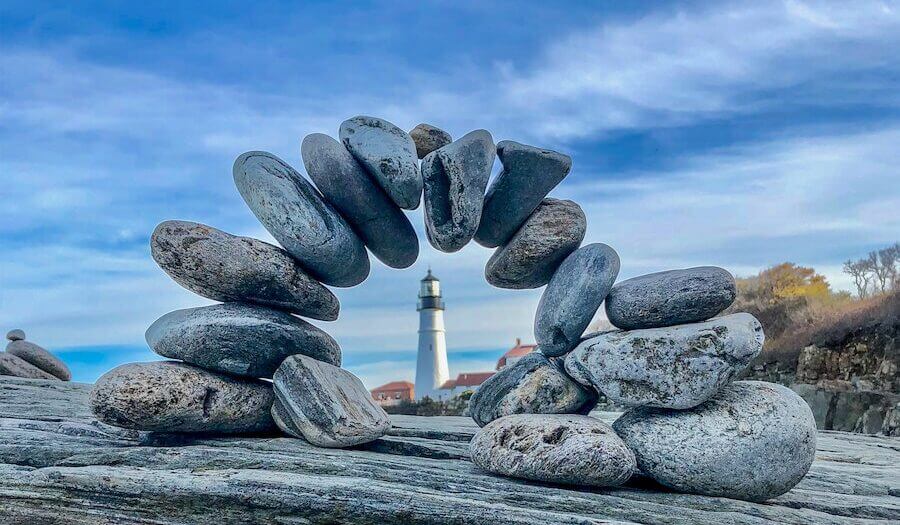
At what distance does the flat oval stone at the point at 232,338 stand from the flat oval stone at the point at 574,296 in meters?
2.67

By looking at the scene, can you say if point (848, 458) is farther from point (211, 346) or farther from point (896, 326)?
point (896, 326)

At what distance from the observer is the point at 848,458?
11.4 metres

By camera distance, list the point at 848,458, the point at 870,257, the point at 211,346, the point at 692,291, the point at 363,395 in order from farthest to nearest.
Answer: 1. the point at 870,257
2. the point at 848,458
3. the point at 363,395
4. the point at 211,346
5. the point at 692,291

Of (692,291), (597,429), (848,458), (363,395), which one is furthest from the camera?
(848,458)

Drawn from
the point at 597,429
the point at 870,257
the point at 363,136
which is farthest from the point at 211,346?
the point at 870,257

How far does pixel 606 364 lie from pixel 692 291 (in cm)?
112

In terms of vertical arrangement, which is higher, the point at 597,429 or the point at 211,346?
the point at 211,346

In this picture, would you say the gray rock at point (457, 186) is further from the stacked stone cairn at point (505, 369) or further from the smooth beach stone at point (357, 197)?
the smooth beach stone at point (357, 197)

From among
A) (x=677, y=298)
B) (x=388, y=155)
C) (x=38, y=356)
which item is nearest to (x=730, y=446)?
(x=677, y=298)

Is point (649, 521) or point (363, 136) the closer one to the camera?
point (649, 521)

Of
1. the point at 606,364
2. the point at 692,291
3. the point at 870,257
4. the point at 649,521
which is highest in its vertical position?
the point at 870,257

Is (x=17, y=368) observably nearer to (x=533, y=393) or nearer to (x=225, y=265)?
(x=225, y=265)

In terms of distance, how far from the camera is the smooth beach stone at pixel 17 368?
17855mm

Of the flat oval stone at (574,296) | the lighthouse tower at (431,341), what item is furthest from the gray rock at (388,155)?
the lighthouse tower at (431,341)
